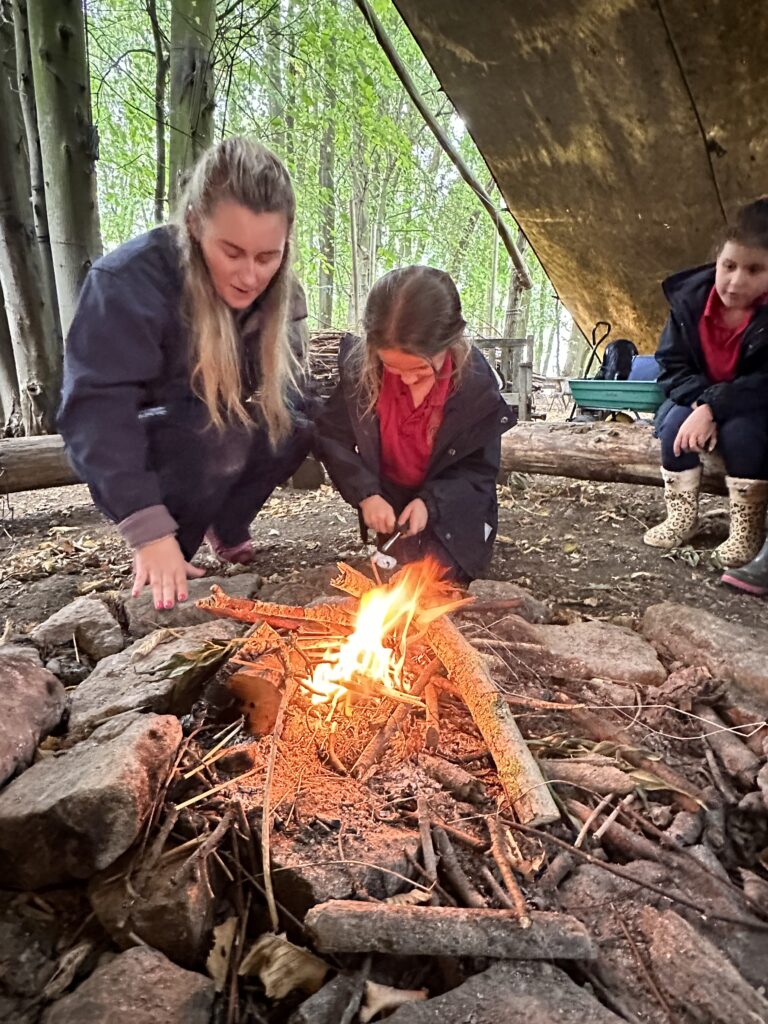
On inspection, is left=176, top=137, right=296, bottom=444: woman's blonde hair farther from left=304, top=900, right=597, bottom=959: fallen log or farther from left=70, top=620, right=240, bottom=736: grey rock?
left=304, top=900, right=597, bottom=959: fallen log

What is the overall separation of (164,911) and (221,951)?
4.7 inches

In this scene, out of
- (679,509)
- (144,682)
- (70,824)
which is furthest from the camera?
(679,509)

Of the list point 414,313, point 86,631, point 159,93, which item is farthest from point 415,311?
point 159,93

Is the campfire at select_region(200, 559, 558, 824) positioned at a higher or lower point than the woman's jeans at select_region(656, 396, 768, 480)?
lower

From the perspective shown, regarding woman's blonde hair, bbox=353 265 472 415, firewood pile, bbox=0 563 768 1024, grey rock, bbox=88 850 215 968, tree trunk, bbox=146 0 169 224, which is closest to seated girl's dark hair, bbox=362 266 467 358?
woman's blonde hair, bbox=353 265 472 415

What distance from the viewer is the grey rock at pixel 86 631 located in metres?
1.97

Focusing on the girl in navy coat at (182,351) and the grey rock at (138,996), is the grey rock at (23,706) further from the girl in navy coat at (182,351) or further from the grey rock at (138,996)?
the grey rock at (138,996)

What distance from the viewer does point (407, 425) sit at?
266cm

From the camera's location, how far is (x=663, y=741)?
1.62m

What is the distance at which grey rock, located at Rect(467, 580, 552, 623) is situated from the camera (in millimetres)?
2279

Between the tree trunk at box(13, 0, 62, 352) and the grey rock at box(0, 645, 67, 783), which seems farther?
the tree trunk at box(13, 0, 62, 352)

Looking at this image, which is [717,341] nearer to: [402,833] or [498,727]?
[498,727]

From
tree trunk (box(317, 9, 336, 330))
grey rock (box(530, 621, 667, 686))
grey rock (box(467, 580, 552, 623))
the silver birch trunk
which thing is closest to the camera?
grey rock (box(530, 621, 667, 686))

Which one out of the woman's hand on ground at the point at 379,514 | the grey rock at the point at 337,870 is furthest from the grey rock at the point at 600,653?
the grey rock at the point at 337,870
